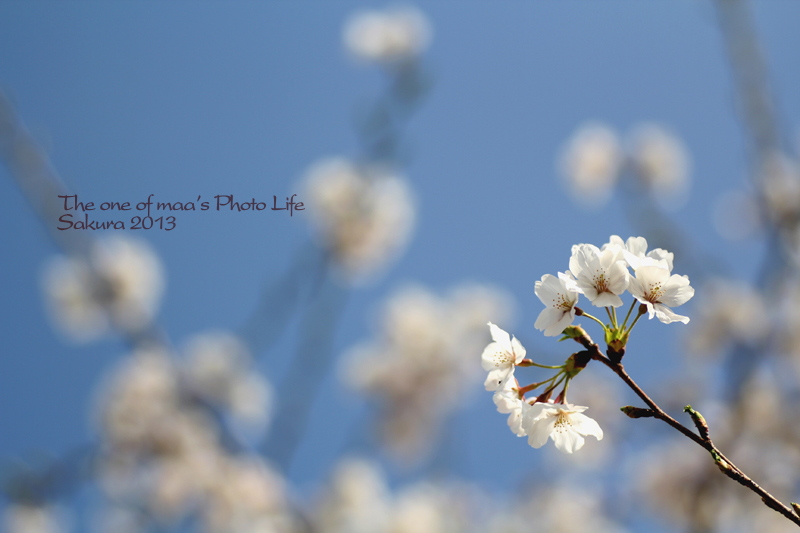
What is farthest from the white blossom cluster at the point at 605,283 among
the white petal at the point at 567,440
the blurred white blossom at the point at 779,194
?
the blurred white blossom at the point at 779,194

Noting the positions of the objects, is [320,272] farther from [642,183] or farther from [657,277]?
[642,183]

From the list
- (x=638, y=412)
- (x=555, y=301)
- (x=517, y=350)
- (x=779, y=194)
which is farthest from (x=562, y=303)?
(x=779, y=194)

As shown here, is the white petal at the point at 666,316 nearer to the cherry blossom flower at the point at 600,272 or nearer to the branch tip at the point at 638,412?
the cherry blossom flower at the point at 600,272

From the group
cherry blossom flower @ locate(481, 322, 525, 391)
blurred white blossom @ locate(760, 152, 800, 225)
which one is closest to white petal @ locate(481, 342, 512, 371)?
cherry blossom flower @ locate(481, 322, 525, 391)

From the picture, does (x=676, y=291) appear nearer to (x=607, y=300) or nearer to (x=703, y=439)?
(x=607, y=300)

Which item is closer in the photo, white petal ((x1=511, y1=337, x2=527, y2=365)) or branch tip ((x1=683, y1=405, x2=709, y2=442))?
branch tip ((x1=683, y1=405, x2=709, y2=442))

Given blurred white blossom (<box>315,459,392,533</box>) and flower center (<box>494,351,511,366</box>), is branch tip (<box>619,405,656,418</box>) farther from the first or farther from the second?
blurred white blossom (<box>315,459,392,533</box>)

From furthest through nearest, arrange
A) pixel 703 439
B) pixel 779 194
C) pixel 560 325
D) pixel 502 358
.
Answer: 1. pixel 779 194
2. pixel 502 358
3. pixel 560 325
4. pixel 703 439

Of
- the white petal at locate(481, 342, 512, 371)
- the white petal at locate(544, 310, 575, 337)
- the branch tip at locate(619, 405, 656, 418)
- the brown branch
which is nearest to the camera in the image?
the brown branch
